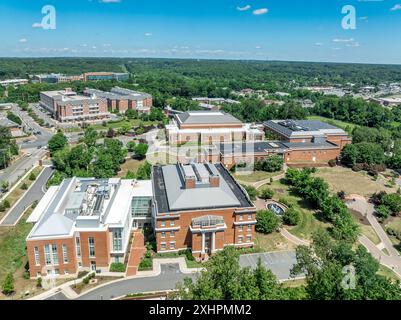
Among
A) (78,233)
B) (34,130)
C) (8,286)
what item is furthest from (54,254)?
(34,130)

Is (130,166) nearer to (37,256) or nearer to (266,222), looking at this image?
(266,222)

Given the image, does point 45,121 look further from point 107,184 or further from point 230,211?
point 230,211

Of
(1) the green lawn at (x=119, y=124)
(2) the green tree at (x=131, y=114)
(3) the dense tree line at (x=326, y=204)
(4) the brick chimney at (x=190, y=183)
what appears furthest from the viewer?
(2) the green tree at (x=131, y=114)

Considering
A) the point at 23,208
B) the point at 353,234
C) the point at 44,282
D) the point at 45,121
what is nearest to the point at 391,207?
the point at 353,234

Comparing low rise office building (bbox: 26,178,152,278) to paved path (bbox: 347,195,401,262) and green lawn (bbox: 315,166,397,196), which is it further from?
green lawn (bbox: 315,166,397,196)

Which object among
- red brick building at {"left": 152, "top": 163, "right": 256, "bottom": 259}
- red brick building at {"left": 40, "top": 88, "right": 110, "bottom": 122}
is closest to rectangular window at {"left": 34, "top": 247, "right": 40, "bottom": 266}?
red brick building at {"left": 152, "top": 163, "right": 256, "bottom": 259}

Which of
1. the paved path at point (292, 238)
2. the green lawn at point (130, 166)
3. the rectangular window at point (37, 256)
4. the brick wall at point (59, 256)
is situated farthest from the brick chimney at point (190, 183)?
the green lawn at point (130, 166)

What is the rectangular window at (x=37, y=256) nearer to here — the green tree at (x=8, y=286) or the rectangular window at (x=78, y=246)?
the green tree at (x=8, y=286)

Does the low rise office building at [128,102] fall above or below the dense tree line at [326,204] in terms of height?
above
